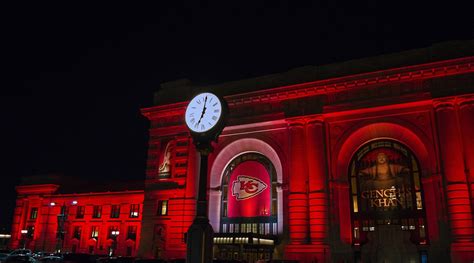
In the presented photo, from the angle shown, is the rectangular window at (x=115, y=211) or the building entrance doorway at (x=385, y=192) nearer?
the building entrance doorway at (x=385, y=192)

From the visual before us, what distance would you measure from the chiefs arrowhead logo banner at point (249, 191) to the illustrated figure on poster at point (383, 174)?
30.3ft

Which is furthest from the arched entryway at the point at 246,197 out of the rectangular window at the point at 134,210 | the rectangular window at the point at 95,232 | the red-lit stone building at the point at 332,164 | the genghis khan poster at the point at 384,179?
Result: the rectangular window at the point at 95,232

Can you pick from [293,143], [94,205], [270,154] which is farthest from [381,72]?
[94,205]

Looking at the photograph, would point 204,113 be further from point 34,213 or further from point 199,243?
point 34,213

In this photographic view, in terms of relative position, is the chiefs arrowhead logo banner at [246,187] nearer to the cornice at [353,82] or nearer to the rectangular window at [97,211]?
the cornice at [353,82]

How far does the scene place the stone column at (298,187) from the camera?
3475 centimetres

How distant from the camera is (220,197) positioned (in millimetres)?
41250

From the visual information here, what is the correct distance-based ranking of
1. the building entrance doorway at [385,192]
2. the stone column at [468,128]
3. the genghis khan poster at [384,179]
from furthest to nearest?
1. the genghis khan poster at [384,179]
2. the building entrance doorway at [385,192]
3. the stone column at [468,128]

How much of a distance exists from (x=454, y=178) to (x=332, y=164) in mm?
9709

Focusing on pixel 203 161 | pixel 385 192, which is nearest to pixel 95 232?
pixel 385 192

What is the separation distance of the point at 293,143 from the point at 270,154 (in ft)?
11.7

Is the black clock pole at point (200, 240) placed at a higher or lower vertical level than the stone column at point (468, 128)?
lower

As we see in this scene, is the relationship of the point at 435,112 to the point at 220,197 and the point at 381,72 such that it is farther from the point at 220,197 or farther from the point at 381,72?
the point at 220,197

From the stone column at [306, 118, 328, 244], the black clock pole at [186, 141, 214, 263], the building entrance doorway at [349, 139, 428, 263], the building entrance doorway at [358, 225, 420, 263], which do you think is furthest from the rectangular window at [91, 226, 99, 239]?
the black clock pole at [186, 141, 214, 263]
